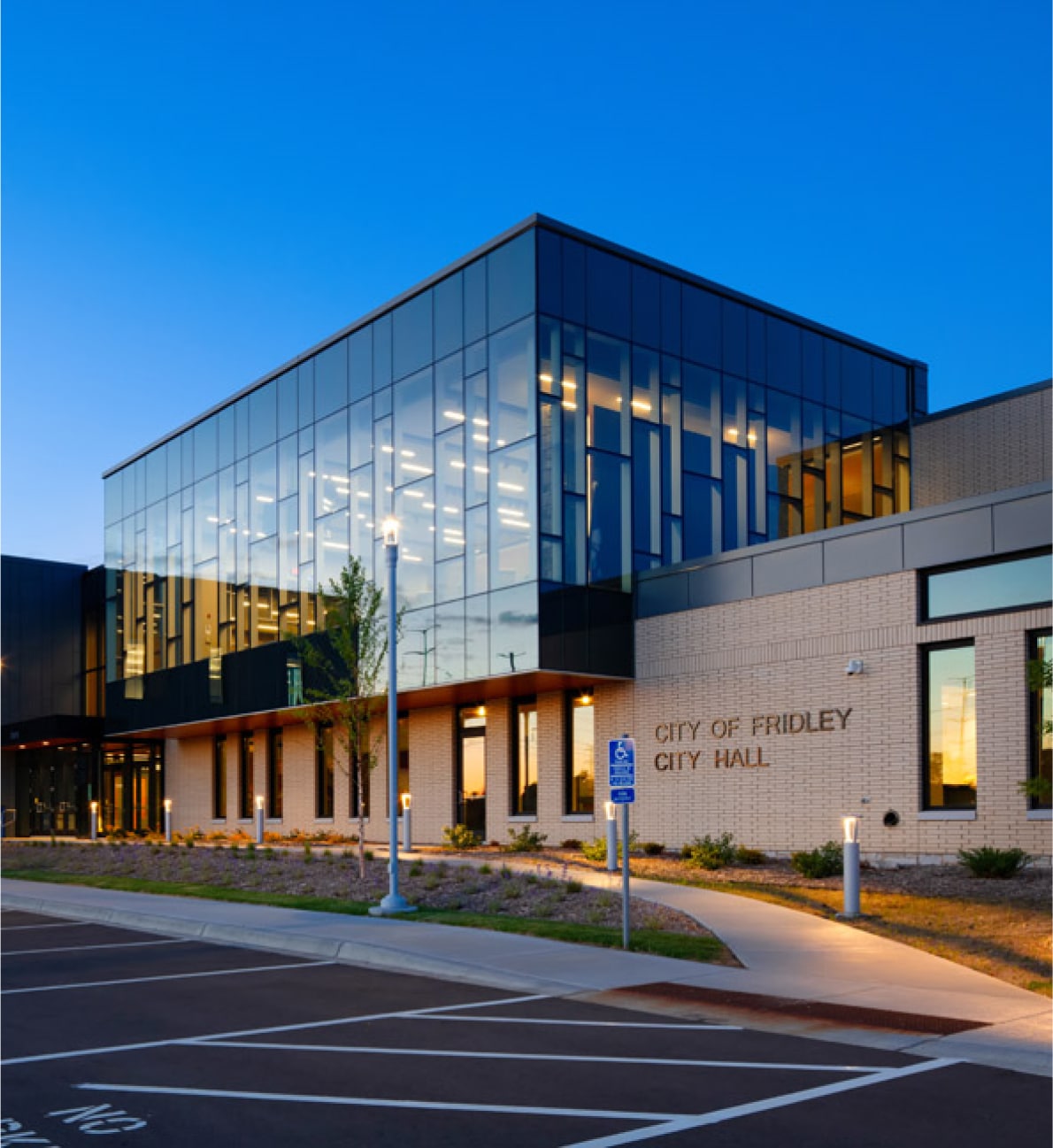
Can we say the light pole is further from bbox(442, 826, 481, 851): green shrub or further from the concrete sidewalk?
bbox(442, 826, 481, 851): green shrub

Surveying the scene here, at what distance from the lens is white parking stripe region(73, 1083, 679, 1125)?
24.2ft

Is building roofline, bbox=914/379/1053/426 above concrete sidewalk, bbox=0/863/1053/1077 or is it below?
above

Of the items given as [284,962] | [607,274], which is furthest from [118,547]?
[284,962]

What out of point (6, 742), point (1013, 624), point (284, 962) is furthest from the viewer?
point (6, 742)

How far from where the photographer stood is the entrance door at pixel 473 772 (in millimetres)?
29938

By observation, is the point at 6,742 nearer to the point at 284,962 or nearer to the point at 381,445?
the point at 381,445

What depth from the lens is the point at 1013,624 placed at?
64.0 ft

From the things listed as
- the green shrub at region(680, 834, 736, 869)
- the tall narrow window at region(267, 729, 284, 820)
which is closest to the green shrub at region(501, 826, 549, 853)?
the green shrub at region(680, 834, 736, 869)

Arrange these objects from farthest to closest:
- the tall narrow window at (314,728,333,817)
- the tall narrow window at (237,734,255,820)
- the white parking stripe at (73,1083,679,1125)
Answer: the tall narrow window at (237,734,255,820) < the tall narrow window at (314,728,333,817) < the white parking stripe at (73,1083,679,1125)

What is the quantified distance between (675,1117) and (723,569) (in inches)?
704

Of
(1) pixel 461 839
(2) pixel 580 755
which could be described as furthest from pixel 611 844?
(1) pixel 461 839

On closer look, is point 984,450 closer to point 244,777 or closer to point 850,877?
point 850,877

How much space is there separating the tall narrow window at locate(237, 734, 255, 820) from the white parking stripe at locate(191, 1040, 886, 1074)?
30.7m

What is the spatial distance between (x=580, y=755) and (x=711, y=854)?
20.5ft
